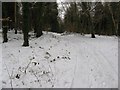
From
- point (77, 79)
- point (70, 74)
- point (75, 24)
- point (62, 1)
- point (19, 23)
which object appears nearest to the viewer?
point (77, 79)

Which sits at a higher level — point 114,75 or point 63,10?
point 63,10

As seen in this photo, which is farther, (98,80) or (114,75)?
(114,75)

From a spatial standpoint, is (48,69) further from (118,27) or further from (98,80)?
(118,27)

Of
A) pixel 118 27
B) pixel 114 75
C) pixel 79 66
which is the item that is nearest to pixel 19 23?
pixel 118 27

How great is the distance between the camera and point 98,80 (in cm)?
1319

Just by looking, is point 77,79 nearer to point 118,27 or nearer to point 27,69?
point 27,69

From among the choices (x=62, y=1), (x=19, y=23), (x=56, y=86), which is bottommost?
(x=56, y=86)

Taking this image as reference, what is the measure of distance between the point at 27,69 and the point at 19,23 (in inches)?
1121

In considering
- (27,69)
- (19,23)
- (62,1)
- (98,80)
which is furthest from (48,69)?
(62,1)

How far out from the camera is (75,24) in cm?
5241

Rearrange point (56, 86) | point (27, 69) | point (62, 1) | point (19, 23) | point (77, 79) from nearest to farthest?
point (56, 86) → point (77, 79) → point (27, 69) → point (19, 23) → point (62, 1)

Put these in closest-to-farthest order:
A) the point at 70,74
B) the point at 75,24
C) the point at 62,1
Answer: the point at 70,74 < the point at 75,24 < the point at 62,1

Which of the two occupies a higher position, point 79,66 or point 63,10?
point 63,10

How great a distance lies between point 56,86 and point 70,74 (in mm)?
2201
